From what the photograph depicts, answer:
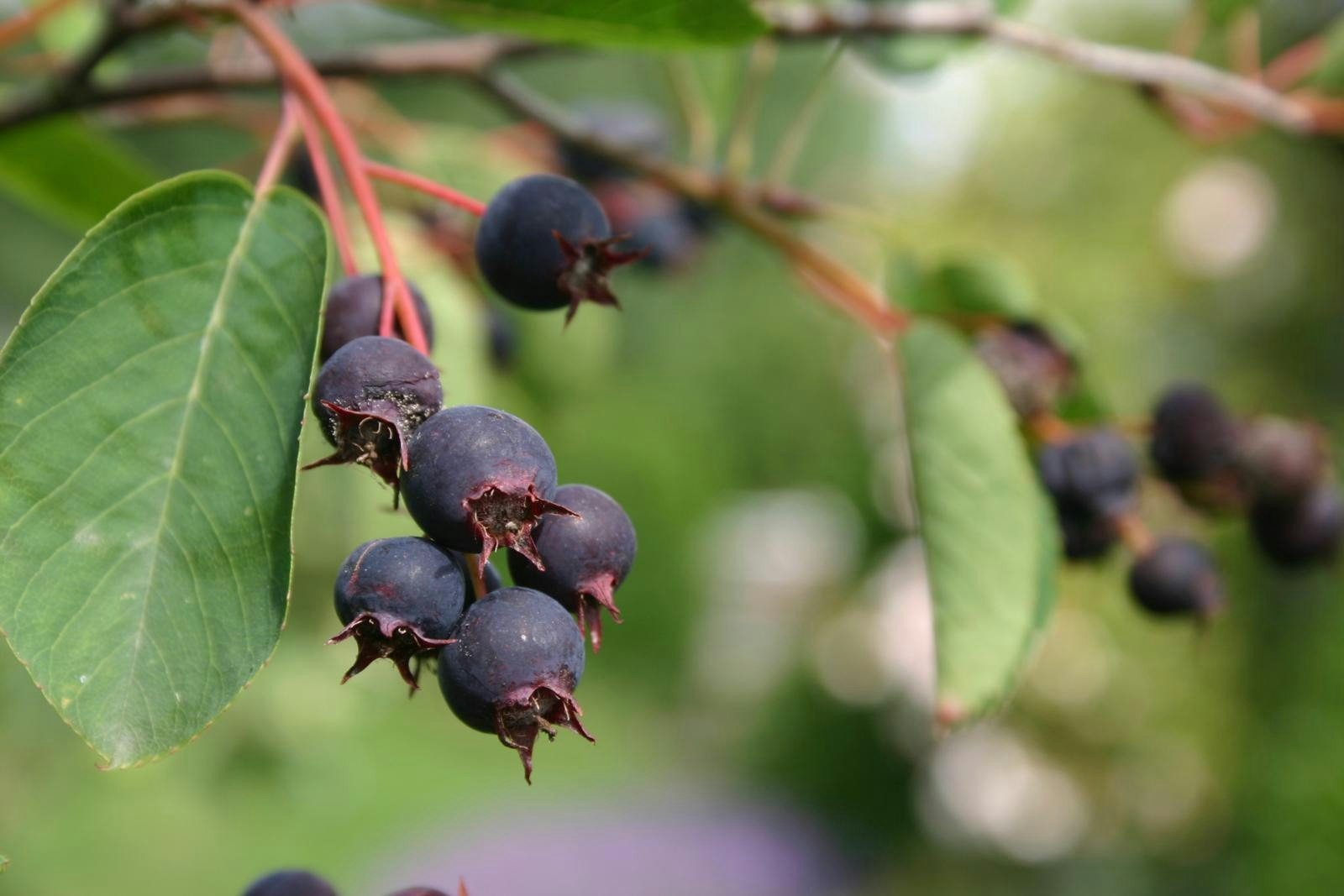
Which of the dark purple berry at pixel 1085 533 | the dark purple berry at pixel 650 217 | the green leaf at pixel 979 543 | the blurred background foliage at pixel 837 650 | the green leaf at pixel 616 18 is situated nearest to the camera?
the green leaf at pixel 616 18

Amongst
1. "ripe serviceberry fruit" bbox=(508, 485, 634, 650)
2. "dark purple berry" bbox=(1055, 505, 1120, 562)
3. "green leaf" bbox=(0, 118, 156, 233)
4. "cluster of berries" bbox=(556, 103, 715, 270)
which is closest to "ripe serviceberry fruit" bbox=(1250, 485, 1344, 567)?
"dark purple berry" bbox=(1055, 505, 1120, 562)

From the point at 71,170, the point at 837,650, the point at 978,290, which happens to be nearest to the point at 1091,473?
the point at 978,290

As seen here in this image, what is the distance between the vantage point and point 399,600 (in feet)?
1.86

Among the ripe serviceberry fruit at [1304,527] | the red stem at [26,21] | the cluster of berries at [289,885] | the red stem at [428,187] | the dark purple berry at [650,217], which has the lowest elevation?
the cluster of berries at [289,885]

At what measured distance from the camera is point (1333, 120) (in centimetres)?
141

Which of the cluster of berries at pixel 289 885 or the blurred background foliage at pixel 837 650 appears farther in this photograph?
the blurred background foliage at pixel 837 650

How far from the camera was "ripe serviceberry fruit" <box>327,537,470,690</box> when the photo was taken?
1.86 ft

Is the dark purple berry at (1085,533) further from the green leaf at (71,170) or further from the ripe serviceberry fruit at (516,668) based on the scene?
the green leaf at (71,170)

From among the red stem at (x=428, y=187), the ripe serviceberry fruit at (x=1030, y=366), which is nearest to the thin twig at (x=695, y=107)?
the ripe serviceberry fruit at (x=1030, y=366)

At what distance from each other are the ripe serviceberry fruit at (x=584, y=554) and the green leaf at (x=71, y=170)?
35.6 inches

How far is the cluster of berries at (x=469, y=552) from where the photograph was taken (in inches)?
22.3

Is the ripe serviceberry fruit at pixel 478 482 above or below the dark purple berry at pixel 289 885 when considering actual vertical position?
above

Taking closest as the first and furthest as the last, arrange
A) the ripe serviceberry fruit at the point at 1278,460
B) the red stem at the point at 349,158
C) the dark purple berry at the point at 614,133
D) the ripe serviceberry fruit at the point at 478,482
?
Answer: 1. the ripe serviceberry fruit at the point at 478,482
2. the red stem at the point at 349,158
3. the ripe serviceberry fruit at the point at 1278,460
4. the dark purple berry at the point at 614,133

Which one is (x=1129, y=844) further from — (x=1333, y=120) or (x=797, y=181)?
(x=797, y=181)
